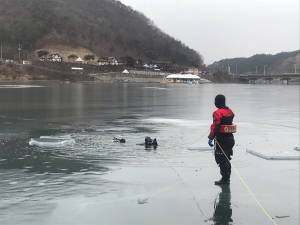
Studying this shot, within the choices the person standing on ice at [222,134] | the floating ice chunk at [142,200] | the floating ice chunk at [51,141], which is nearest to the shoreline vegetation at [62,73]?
the floating ice chunk at [51,141]

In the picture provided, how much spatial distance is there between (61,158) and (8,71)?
129 m

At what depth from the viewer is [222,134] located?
7.16 m

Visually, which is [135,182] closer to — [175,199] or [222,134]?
[175,199]

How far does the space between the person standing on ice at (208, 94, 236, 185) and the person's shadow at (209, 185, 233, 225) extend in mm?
456

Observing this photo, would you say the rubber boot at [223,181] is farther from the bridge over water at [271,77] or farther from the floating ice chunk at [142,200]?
the bridge over water at [271,77]

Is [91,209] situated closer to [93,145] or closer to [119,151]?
[119,151]

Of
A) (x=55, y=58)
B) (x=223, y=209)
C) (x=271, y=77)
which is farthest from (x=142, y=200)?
(x=55, y=58)

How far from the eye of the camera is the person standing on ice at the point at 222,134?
6.97 metres

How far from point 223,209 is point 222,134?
1.87 metres

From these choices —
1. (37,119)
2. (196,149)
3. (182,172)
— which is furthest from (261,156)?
(37,119)

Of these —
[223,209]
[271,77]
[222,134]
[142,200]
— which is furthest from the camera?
[271,77]

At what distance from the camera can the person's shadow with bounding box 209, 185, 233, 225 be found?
17.3 ft

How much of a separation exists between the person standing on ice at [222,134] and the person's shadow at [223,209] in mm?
456

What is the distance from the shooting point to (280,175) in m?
7.50
